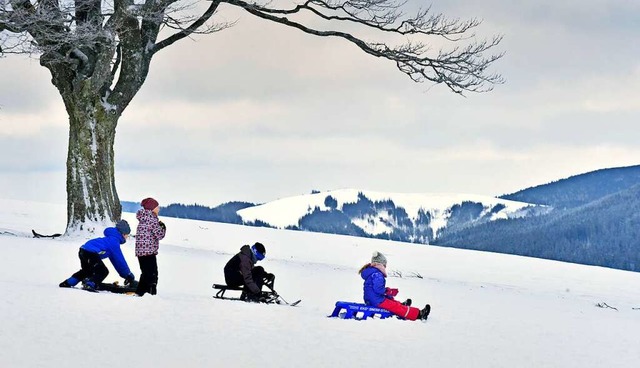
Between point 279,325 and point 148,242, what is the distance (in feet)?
10.4

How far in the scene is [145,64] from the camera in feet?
81.8

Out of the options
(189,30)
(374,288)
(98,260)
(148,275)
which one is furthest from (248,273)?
(189,30)

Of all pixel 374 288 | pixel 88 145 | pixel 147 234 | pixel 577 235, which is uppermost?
pixel 577 235

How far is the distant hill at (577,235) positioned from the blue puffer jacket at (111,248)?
117409 mm

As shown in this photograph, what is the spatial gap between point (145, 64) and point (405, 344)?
16071 millimetres

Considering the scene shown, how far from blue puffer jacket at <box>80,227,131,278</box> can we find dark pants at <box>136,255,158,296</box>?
1.34 ft

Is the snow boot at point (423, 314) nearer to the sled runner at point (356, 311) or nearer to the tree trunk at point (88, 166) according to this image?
the sled runner at point (356, 311)

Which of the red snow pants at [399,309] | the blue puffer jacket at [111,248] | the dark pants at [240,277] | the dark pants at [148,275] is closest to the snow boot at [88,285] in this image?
the blue puffer jacket at [111,248]

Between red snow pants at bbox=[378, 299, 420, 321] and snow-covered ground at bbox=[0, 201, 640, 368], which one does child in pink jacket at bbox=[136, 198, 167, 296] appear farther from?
red snow pants at bbox=[378, 299, 420, 321]

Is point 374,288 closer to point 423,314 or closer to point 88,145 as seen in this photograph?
point 423,314

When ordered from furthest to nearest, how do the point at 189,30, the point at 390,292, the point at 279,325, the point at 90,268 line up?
the point at 189,30 → the point at 390,292 → the point at 90,268 → the point at 279,325

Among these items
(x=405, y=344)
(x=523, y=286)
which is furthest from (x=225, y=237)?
(x=405, y=344)

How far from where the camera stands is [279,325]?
11.6 metres

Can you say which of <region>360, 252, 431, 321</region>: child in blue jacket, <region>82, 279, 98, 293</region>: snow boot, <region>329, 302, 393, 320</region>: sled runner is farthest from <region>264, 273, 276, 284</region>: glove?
<region>82, 279, 98, 293</region>: snow boot
